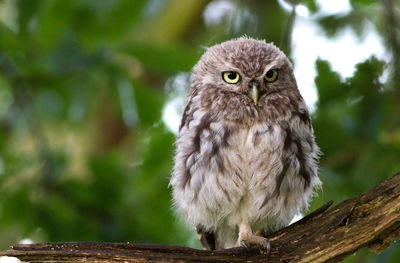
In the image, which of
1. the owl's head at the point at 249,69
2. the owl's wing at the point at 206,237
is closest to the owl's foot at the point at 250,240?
the owl's wing at the point at 206,237

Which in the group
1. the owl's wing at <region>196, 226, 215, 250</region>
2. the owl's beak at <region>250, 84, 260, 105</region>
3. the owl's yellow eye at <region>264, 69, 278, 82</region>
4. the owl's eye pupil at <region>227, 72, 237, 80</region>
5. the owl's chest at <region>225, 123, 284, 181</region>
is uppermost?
the owl's eye pupil at <region>227, 72, 237, 80</region>

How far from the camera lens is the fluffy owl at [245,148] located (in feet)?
11.8

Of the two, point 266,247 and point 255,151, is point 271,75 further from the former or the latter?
point 266,247

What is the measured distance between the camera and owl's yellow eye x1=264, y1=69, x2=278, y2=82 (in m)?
3.86

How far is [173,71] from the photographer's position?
171 inches

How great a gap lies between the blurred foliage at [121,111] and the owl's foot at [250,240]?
0.87 meters

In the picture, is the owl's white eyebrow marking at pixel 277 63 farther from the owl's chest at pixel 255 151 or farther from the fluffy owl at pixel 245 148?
the owl's chest at pixel 255 151

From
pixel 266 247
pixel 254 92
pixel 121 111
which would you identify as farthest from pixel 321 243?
pixel 121 111

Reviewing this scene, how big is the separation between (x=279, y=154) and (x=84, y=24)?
196cm

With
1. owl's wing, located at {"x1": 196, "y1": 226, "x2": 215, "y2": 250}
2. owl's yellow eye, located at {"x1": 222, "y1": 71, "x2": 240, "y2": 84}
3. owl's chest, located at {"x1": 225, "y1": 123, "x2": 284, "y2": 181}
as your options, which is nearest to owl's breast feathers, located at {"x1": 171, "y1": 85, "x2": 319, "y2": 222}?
owl's chest, located at {"x1": 225, "y1": 123, "x2": 284, "y2": 181}

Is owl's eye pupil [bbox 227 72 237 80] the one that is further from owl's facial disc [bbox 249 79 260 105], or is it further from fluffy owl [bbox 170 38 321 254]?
owl's facial disc [bbox 249 79 260 105]

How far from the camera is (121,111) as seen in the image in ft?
15.9

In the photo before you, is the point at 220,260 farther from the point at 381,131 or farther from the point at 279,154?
the point at 381,131

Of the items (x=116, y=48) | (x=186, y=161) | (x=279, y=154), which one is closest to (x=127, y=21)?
(x=116, y=48)
